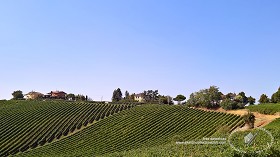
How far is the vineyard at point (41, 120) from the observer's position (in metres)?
62.9

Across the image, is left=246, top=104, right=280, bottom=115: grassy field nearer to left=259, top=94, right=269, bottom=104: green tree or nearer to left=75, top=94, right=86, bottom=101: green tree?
left=259, top=94, right=269, bottom=104: green tree

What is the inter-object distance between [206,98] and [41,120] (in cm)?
3660

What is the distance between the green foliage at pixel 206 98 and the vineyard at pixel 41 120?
1650cm

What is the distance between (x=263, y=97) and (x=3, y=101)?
72815mm

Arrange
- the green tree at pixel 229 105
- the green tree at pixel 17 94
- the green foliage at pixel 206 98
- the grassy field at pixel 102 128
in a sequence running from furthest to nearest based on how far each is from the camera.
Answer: the green tree at pixel 17 94 → the green foliage at pixel 206 98 → the green tree at pixel 229 105 → the grassy field at pixel 102 128

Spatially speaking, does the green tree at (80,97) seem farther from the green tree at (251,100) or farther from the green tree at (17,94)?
the green tree at (251,100)

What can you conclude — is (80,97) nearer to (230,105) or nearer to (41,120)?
(41,120)

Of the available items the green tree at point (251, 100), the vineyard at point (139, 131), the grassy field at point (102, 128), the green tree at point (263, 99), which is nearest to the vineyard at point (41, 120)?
the grassy field at point (102, 128)

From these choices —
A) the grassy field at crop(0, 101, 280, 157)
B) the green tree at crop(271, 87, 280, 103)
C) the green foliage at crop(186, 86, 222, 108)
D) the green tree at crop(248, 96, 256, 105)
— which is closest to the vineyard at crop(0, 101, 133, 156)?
the grassy field at crop(0, 101, 280, 157)

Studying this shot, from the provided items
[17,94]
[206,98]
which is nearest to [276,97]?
[206,98]

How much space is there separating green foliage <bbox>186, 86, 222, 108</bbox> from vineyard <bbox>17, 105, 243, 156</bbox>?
5.52 metres

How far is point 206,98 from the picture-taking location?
257ft

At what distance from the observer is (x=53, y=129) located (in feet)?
226

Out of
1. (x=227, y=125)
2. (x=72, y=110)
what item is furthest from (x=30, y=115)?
(x=227, y=125)
